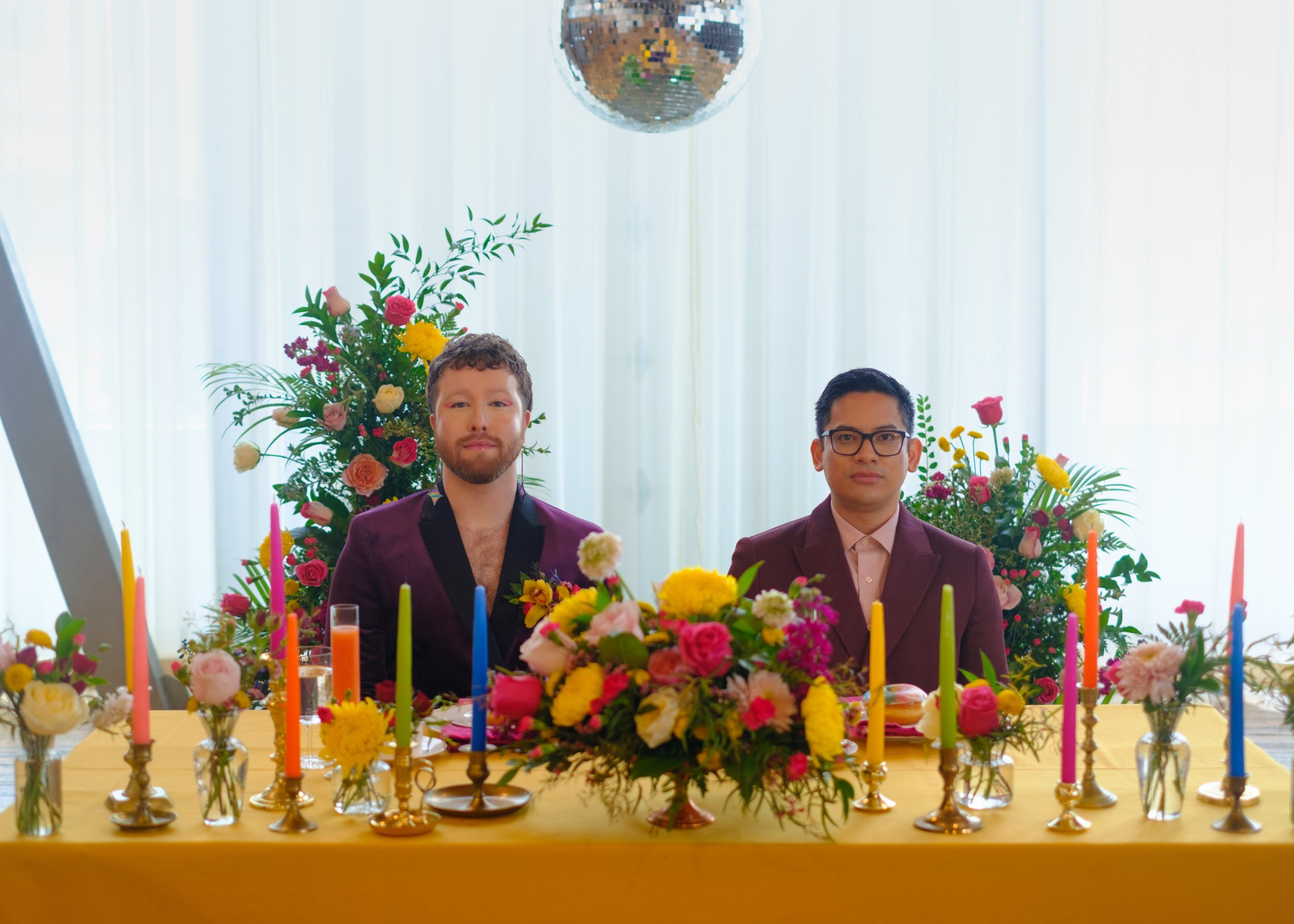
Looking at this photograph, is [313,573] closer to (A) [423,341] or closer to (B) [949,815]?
(A) [423,341]

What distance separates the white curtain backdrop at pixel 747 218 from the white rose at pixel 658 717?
337 centimetres

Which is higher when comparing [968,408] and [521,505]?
[968,408]

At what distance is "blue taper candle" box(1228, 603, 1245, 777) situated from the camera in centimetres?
157

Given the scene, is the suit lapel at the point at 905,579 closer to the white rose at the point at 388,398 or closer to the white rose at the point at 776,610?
the white rose at the point at 776,610

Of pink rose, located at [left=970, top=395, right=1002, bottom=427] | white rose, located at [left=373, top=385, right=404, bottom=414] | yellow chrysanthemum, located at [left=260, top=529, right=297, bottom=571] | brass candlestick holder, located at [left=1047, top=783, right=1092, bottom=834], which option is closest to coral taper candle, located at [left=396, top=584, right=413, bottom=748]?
brass candlestick holder, located at [left=1047, top=783, right=1092, bottom=834]

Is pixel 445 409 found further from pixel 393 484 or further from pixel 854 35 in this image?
pixel 854 35

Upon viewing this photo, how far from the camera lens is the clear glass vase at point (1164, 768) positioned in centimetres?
164

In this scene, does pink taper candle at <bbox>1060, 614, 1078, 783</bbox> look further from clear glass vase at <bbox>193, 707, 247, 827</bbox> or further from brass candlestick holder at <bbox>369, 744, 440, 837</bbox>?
clear glass vase at <bbox>193, 707, 247, 827</bbox>

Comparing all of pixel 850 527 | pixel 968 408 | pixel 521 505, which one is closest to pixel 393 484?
pixel 521 505

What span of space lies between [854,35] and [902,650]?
117 inches

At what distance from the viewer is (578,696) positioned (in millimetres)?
1516

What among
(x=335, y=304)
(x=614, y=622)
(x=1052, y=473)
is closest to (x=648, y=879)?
(x=614, y=622)

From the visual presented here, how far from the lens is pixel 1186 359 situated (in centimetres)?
477

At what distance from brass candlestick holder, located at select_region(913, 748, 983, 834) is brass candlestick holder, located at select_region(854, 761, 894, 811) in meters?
0.06
